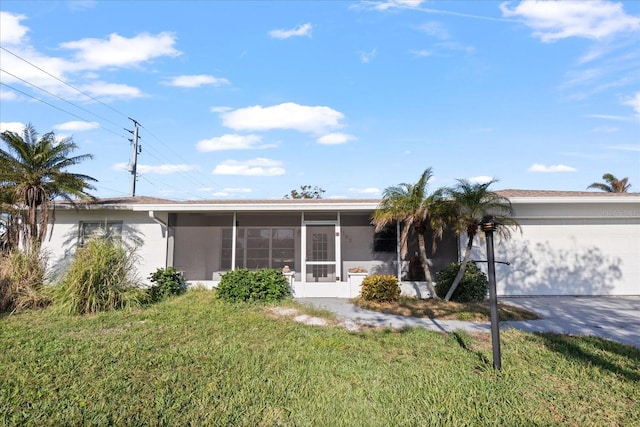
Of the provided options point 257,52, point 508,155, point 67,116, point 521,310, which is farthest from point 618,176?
point 67,116

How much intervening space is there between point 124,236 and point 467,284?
10745 millimetres

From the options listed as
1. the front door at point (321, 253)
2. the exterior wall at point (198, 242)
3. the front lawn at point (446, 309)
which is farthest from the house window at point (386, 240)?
the exterior wall at point (198, 242)

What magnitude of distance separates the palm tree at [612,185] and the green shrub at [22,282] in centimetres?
2979

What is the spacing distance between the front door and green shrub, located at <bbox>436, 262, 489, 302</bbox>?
10.3 feet

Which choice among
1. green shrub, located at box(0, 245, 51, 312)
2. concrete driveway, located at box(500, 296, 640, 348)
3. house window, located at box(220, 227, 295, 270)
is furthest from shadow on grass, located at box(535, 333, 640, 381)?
green shrub, located at box(0, 245, 51, 312)

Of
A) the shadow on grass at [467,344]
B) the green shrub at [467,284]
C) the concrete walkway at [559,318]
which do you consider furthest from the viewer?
the green shrub at [467,284]

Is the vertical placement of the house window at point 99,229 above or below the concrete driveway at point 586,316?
above

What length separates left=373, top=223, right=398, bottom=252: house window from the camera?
36.6ft

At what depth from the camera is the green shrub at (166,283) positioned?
10031mm

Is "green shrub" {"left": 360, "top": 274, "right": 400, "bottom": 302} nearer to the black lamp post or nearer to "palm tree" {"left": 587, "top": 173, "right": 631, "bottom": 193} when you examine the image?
the black lamp post

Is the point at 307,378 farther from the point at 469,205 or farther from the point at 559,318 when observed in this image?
the point at 559,318

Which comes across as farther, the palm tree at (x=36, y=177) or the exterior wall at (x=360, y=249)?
the exterior wall at (x=360, y=249)

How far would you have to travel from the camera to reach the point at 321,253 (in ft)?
36.1

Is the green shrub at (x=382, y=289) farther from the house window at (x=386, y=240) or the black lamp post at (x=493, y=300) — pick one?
the black lamp post at (x=493, y=300)
